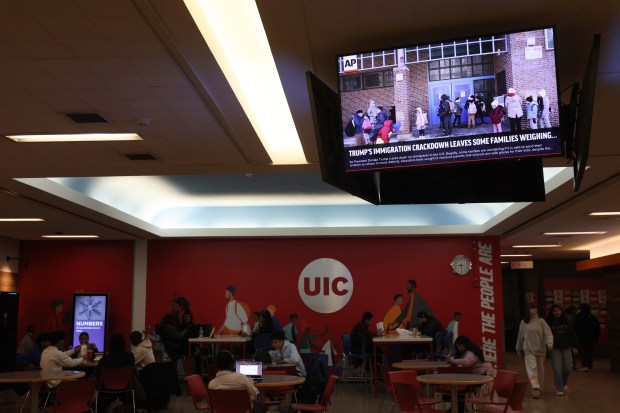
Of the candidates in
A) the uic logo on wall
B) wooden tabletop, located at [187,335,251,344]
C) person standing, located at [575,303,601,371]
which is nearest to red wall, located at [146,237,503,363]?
the uic logo on wall

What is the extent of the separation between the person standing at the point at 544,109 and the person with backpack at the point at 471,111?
39 cm

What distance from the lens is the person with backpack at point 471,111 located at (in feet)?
13.9

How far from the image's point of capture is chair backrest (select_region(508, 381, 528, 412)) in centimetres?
689

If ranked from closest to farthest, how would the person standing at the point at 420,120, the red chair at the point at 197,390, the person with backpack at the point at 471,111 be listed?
the person with backpack at the point at 471,111 → the person standing at the point at 420,120 → the red chair at the point at 197,390

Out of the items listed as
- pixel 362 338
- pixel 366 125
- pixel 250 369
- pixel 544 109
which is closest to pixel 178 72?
pixel 366 125

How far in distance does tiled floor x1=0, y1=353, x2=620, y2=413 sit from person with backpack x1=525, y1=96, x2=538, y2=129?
22.7 feet

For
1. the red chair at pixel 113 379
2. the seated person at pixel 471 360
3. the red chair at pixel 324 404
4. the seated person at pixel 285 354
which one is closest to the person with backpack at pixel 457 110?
the red chair at pixel 324 404

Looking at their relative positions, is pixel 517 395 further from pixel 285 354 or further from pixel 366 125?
pixel 366 125

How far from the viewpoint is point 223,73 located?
5.24 m

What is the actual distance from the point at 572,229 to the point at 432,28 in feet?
36.9

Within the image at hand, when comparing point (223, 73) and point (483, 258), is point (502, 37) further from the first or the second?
point (483, 258)

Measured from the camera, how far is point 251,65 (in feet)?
19.1

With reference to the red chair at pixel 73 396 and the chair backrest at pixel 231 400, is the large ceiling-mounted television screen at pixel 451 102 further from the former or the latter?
the red chair at pixel 73 396

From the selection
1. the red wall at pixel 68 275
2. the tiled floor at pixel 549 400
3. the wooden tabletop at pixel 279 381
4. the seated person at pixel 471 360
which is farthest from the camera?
the red wall at pixel 68 275
